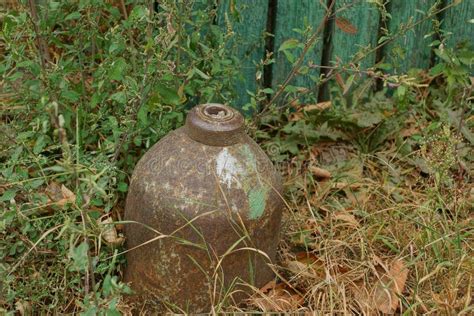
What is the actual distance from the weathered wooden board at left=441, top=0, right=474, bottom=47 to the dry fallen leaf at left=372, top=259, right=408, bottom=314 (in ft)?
4.62

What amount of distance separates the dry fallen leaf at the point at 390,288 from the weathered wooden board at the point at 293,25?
1182 millimetres

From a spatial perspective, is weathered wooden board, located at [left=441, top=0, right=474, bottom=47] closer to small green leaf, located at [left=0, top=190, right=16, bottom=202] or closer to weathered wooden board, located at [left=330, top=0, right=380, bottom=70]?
weathered wooden board, located at [left=330, top=0, right=380, bottom=70]

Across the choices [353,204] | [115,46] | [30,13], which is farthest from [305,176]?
[30,13]

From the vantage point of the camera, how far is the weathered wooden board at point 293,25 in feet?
13.4

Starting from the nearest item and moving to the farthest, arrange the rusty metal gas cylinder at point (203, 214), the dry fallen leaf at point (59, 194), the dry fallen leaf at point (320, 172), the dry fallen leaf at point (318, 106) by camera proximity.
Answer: the rusty metal gas cylinder at point (203, 214)
the dry fallen leaf at point (59, 194)
the dry fallen leaf at point (320, 172)
the dry fallen leaf at point (318, 106)

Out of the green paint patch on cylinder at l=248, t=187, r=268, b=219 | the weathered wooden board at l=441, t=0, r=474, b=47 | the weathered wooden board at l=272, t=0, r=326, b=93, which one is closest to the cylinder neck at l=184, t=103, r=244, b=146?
the green paint patch on cylinder at l=248, t=187, r=268, b=219

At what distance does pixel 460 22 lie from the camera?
13.9 ft

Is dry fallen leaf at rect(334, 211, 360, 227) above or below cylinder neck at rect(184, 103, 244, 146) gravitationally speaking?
below

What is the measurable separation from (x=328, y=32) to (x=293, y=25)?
0.58ft

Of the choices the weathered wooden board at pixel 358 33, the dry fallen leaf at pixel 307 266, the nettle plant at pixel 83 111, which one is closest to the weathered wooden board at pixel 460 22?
the weathered wooden board at pixel 358 33

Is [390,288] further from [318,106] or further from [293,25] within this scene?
[293,25]

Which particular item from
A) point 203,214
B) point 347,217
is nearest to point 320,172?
point 347,217

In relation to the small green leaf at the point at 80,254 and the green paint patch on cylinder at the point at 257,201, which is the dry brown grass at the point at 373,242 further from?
the small green leaf at the point at 80,254

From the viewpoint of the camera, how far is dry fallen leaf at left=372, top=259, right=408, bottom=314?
316cm
